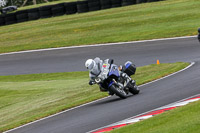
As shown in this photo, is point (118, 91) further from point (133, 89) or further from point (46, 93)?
point (46, 93)

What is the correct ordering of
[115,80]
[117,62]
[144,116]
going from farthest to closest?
1. [117,62]
2. [115,80]
3. [144,116]

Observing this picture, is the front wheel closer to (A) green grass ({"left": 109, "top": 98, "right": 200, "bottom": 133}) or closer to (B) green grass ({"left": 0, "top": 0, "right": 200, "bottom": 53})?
(A) green grass ({"left": 109, "top": 98, "right": 200, "bottom": 133})

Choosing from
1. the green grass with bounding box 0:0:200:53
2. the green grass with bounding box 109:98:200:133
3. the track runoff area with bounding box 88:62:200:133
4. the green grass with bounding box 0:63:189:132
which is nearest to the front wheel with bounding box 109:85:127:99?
the green grass with bounding box 0:63:189:132

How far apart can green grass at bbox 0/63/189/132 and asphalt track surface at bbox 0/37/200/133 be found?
84 centimetres

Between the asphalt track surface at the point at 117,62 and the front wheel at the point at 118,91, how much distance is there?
0.66 feet

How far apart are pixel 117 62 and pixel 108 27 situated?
9899 mm

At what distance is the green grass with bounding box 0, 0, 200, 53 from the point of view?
27.4 meters

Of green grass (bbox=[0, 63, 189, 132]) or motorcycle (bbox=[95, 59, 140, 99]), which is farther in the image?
green grass (bbox=[0, 63, 189, 132])

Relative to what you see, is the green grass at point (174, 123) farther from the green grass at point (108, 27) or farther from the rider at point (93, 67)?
the green grass at point (108, 27)

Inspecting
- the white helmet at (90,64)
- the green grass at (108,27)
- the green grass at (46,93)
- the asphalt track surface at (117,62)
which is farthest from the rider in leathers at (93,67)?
the green grass at (108,27)

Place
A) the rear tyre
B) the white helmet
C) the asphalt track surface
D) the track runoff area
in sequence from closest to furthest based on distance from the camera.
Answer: the track runoff area
the asphalt track surface
the white helmet
the rear tyre

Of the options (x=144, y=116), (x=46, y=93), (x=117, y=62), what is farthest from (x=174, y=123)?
(x=117, y=62)

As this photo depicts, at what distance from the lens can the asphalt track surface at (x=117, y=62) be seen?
1163 centimetres

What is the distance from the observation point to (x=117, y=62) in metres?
22.1
